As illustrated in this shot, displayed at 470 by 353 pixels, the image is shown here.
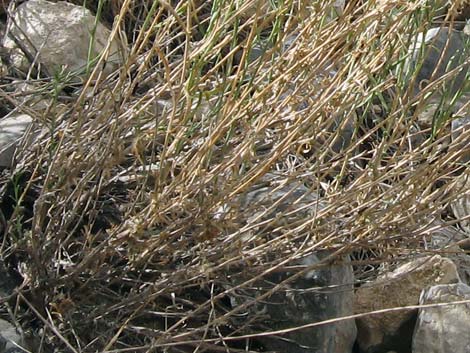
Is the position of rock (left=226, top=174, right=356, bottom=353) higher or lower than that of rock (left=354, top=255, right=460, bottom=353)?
higher

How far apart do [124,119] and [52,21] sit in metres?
1.12

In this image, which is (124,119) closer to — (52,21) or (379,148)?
(379,148)

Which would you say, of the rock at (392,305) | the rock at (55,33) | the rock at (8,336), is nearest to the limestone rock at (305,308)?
the rock at (392,305)

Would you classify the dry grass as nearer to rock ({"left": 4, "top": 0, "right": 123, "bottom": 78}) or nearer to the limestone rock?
the limestone rock

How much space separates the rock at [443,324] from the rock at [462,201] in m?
0.20

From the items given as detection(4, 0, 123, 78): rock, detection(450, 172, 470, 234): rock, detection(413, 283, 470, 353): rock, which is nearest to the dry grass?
detection(450, 172, 470, 234): rock

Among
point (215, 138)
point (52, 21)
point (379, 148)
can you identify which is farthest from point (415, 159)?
point (52, 21)

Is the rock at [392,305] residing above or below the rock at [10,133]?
below

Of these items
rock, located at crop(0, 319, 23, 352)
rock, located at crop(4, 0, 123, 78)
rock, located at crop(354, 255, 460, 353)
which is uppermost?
rock, located at crop(4, 0, 123, 78)

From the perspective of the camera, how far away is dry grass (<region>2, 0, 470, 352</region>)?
2.11 m

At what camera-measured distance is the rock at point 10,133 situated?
2.61 meters

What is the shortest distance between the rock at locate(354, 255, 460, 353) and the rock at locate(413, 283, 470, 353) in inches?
2.9

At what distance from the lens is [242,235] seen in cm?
235

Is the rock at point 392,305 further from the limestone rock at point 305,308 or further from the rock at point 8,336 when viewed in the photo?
the rock at point 8,336
